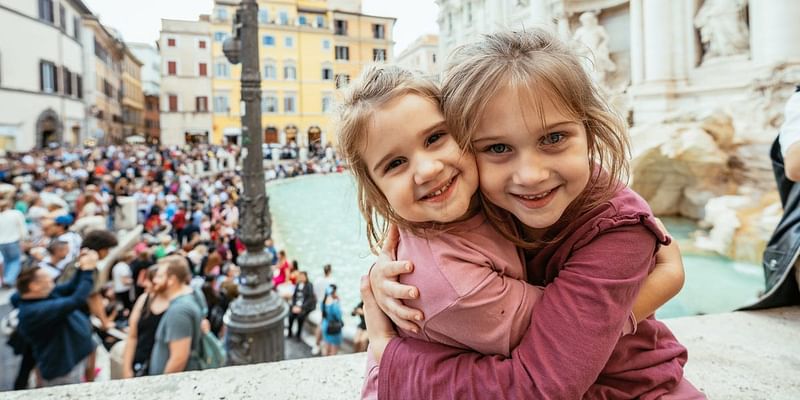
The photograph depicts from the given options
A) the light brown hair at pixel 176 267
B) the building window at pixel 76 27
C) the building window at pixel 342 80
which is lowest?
the light brown hair at pixel 176 267

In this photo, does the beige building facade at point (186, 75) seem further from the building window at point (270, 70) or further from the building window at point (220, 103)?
the building window at point (270, 70)

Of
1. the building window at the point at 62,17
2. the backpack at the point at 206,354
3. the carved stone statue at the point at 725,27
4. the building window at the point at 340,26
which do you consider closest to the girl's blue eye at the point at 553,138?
the backpack at the point at 206,354

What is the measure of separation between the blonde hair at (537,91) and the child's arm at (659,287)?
20cm

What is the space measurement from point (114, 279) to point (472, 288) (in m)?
6.76

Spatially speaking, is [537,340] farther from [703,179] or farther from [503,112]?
[703,179]

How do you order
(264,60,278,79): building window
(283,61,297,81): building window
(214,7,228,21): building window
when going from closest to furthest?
(264,60,278,79): building window → (283,61,297,81): building window → (214,7,228,21): building window

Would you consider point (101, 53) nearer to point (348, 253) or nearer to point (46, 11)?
point (46, 11)

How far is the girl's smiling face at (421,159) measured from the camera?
3.03ft

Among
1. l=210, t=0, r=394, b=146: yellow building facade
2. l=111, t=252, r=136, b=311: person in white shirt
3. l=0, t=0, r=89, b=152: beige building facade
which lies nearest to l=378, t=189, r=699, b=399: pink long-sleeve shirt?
l=111, t=252, r=136, b=311: person in white shirt

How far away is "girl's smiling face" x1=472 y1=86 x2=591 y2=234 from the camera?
0.86 m

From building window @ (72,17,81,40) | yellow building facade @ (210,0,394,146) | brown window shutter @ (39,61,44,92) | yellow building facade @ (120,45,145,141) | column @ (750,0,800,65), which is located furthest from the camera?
yellow building facade @ (120,45,145,141)

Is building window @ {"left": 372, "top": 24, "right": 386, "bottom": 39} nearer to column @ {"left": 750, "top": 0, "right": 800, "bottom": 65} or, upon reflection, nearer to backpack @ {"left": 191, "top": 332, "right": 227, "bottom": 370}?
column @ {"left": 750, "top": 0, "right": 800, "bottom": 65}

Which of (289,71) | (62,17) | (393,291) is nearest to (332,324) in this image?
(393,291)

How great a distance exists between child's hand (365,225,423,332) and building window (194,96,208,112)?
4107cm
